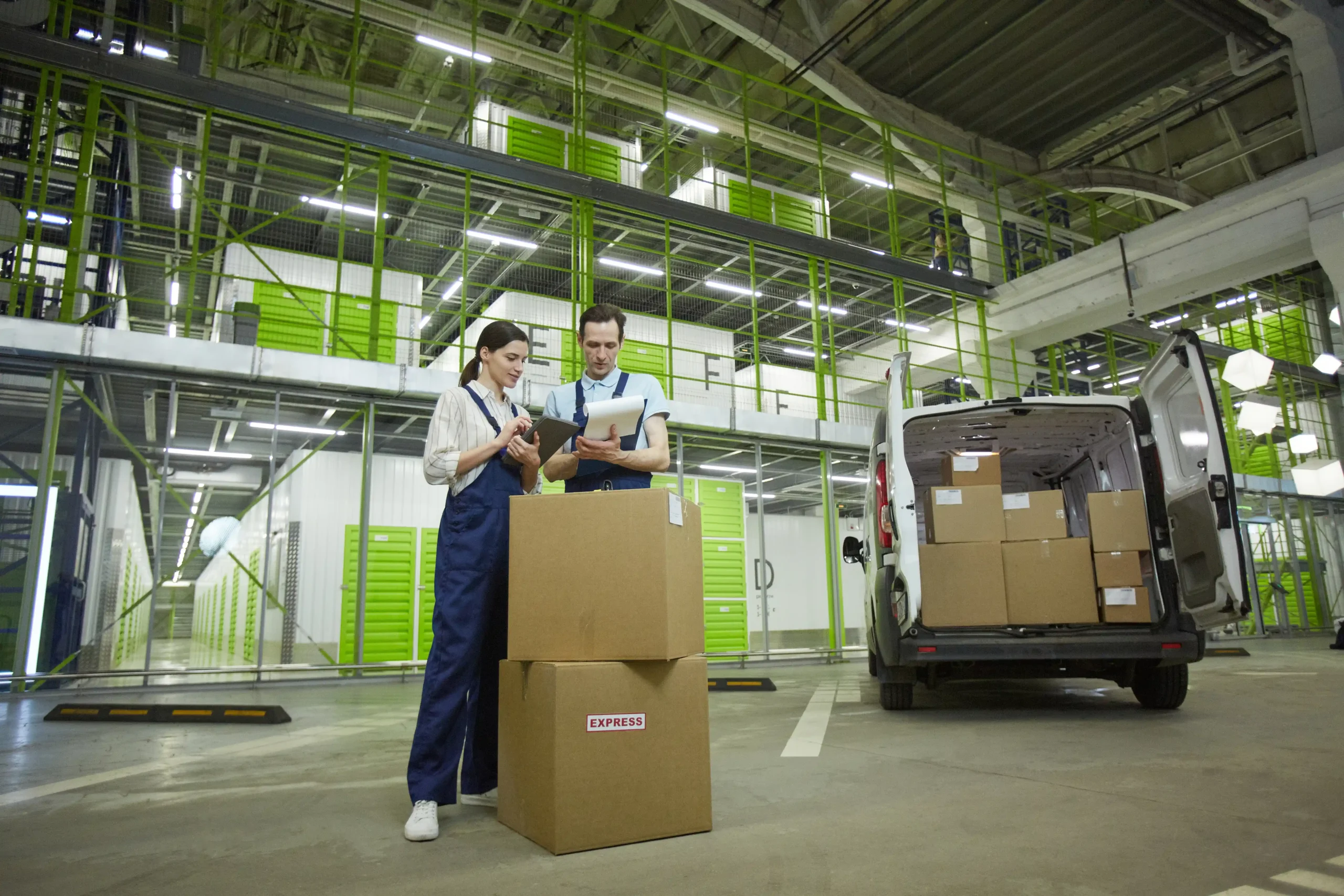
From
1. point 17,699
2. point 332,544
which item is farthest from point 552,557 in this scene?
point 332,544

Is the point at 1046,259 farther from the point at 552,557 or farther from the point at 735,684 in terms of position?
the point at 552,557

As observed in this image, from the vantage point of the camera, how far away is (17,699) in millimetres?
6250

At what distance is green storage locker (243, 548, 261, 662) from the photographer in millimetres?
11086

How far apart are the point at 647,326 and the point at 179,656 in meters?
15.8

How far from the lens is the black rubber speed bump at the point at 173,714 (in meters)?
4.97

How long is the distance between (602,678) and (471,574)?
1.89 feet

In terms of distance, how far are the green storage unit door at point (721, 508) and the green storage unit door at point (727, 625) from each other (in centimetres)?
96

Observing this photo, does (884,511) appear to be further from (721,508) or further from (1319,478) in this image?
(1319,478)

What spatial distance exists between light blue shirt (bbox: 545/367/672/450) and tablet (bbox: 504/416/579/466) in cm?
25

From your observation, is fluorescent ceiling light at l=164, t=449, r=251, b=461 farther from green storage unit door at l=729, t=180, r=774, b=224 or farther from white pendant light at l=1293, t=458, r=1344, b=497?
white pendant light at l=1293, t=458, r=1344, b=497

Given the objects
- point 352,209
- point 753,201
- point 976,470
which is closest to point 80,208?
point 352,209

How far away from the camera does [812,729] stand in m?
4.32

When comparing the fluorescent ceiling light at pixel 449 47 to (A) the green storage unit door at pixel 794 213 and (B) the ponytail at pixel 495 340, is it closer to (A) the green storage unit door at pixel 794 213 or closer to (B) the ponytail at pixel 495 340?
(A) the green storage unit door at pixel 794 213

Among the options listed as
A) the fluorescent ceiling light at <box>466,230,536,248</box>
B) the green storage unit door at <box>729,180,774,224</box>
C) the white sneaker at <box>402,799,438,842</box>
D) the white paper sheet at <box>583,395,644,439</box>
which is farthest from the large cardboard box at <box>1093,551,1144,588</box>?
the green storage unit door at <box>729,180,774,224</box>
